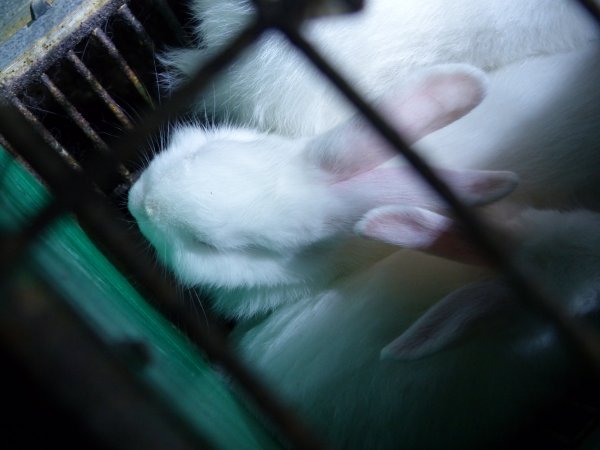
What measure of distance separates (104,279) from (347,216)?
52cm

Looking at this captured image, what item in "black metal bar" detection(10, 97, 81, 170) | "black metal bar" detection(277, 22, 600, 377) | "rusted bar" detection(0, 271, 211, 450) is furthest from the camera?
"black metal bar" detection(10, 97, 81, 170)

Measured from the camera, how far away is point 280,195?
1492 millimetres

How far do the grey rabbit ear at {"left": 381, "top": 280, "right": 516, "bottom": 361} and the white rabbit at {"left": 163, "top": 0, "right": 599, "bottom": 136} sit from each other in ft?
2.05

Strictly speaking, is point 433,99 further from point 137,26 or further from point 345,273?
point 137,26

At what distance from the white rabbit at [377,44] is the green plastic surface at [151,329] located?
547 millimetres

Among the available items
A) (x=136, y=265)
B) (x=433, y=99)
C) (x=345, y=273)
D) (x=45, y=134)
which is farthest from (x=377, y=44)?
(x=136, y=265)

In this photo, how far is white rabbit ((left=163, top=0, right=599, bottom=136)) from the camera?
164 centimetres

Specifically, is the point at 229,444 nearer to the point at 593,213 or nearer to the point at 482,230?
the point at 482,230

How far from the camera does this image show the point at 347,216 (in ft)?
4.78

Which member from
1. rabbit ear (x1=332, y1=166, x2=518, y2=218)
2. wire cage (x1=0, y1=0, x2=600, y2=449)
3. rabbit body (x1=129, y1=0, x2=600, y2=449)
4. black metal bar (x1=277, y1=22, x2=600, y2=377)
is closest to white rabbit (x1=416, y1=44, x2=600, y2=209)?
rabbit body (x1=129, y1=0, x2=600, y2=449)

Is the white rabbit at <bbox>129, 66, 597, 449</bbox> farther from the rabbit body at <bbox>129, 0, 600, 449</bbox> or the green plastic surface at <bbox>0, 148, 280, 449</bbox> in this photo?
the green plastic surface at <bbox>0, 148, 280, 449</bbox>

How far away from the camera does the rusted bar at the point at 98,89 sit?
70.4 inches

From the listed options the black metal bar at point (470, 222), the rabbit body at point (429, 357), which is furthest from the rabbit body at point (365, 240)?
the black metal bar at point (470, 222)

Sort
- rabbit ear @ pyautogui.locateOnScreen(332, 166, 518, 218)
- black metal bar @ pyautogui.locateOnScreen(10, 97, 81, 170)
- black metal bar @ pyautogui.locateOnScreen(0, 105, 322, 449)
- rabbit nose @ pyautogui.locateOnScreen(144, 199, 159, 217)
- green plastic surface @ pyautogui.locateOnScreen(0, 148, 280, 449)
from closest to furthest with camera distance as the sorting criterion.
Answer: black metal bar @ pyautogui.locateOnScreen(0, 105, 322, 449) < green plastic surface @ pyautogui.locateOnScreen(0, 148, 280, 449) < rabbit ear @ pyautogui.locateOnScreen(332, 166, 518, 218) < rabbit nose @ pyautogui.locateOnScreen(144, 199, 159, 217) < black metal bar @ pyautogui.locateOnScreen(10, 97, 81, 170)
